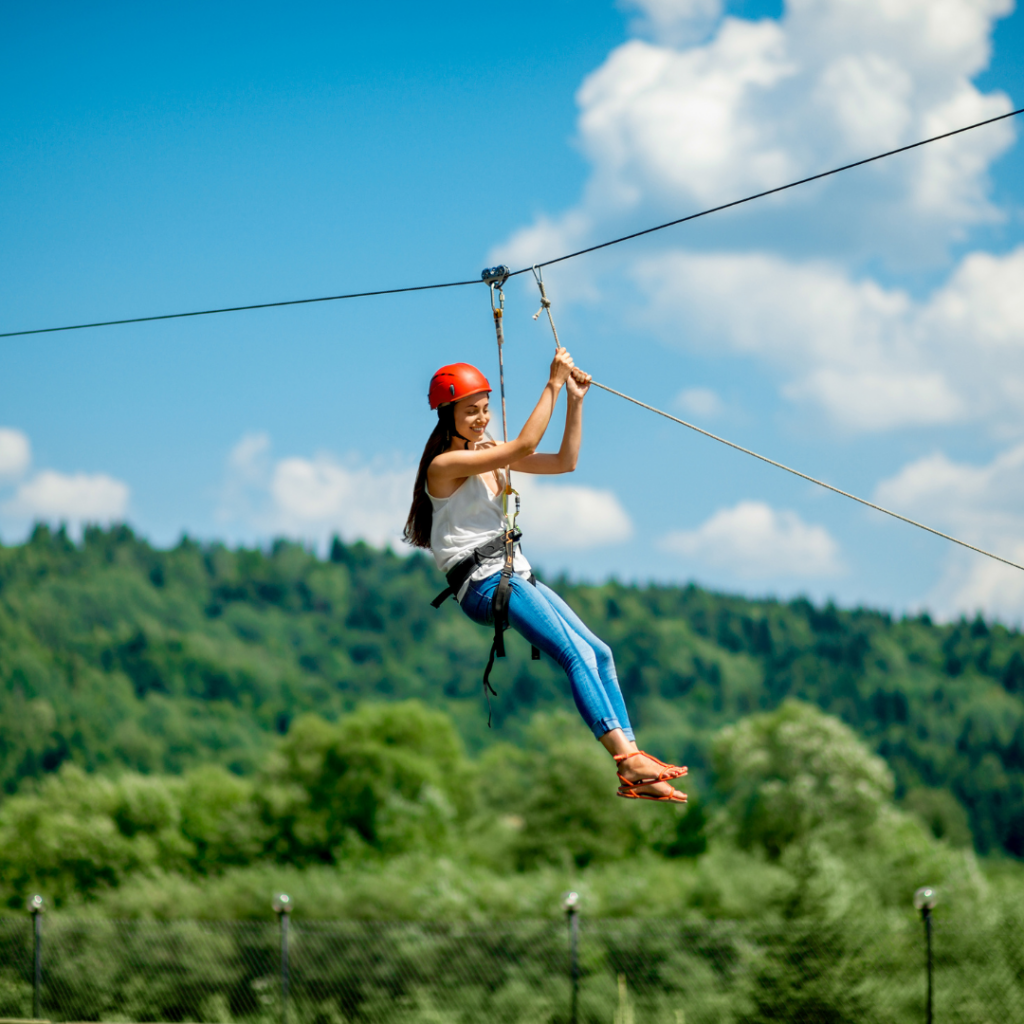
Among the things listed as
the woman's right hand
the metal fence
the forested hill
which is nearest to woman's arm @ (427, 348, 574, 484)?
the woman's right hand

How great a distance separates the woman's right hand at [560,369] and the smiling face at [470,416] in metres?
0.38

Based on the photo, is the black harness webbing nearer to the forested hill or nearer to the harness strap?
the harness strap

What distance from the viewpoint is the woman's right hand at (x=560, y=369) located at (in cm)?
540

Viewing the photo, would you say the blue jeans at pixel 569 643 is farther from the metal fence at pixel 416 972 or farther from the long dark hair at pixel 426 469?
the metal fence at pixel 416 972

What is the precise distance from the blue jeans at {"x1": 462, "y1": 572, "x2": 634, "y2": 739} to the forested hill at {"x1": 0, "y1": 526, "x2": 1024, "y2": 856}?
60040 mm

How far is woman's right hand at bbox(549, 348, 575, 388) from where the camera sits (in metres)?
5.40

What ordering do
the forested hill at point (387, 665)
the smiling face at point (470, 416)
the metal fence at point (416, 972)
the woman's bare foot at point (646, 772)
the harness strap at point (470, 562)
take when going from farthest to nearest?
1. the forested hill at point (387, 665)
2. the metal fence at point (416, 972)
3. the smiling face at point (470, 416)
4. the harness strap at point (470, 562)
5. the woman's bare foot at point (646, 772)

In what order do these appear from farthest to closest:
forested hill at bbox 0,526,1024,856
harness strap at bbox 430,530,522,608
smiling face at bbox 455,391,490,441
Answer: forested hill at bbox 0,526,1024,856 < smiling face at bbox 455,391,490,441 < harness strap at bbox 430,530,522,608

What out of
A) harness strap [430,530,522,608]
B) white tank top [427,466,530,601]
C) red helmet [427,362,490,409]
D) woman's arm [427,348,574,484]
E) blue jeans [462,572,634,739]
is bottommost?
blue jeans [462,572,634,739]

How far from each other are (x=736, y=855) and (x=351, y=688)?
66.8 metres

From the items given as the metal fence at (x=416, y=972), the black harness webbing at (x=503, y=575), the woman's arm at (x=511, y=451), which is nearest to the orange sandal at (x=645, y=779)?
the black harness webbing at (x=503, y=575)

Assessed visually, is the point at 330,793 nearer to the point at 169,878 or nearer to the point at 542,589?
the point at 169,878

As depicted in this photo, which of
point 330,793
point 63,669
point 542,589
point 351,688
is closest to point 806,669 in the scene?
point 351,688

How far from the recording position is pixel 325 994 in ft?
73.0
